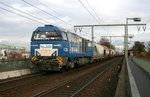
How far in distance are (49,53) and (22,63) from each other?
301 cm

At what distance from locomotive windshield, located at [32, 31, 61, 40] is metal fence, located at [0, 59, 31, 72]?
2439 millimetres

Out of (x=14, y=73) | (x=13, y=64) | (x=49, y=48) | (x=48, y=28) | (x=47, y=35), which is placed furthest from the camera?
(x=48, y=28)

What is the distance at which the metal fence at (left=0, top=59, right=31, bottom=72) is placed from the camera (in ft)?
40.7

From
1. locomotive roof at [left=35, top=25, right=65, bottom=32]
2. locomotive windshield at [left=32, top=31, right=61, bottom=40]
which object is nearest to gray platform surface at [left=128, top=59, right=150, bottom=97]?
locomotive windshield at [left=32, top=31, right=61, bottom=40]

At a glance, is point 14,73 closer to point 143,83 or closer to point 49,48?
point 49,48

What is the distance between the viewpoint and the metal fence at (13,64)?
12.4 m

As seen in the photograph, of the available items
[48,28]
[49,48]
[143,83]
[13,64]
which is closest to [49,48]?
[49,48]

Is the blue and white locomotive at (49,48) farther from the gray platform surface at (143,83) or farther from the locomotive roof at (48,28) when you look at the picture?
the gray platform surface at (143,83)

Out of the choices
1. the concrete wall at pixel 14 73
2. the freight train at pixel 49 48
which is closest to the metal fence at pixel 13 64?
the concrete wall at pixel 14 73

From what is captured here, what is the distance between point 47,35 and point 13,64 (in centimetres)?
359

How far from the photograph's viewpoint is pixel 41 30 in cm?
1381

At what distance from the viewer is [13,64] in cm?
1341

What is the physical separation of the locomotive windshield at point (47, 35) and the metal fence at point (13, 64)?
244 centimetres

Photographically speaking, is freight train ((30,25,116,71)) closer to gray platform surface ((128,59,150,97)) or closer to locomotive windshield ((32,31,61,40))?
locomotive windshield ((32,31,61,40))
